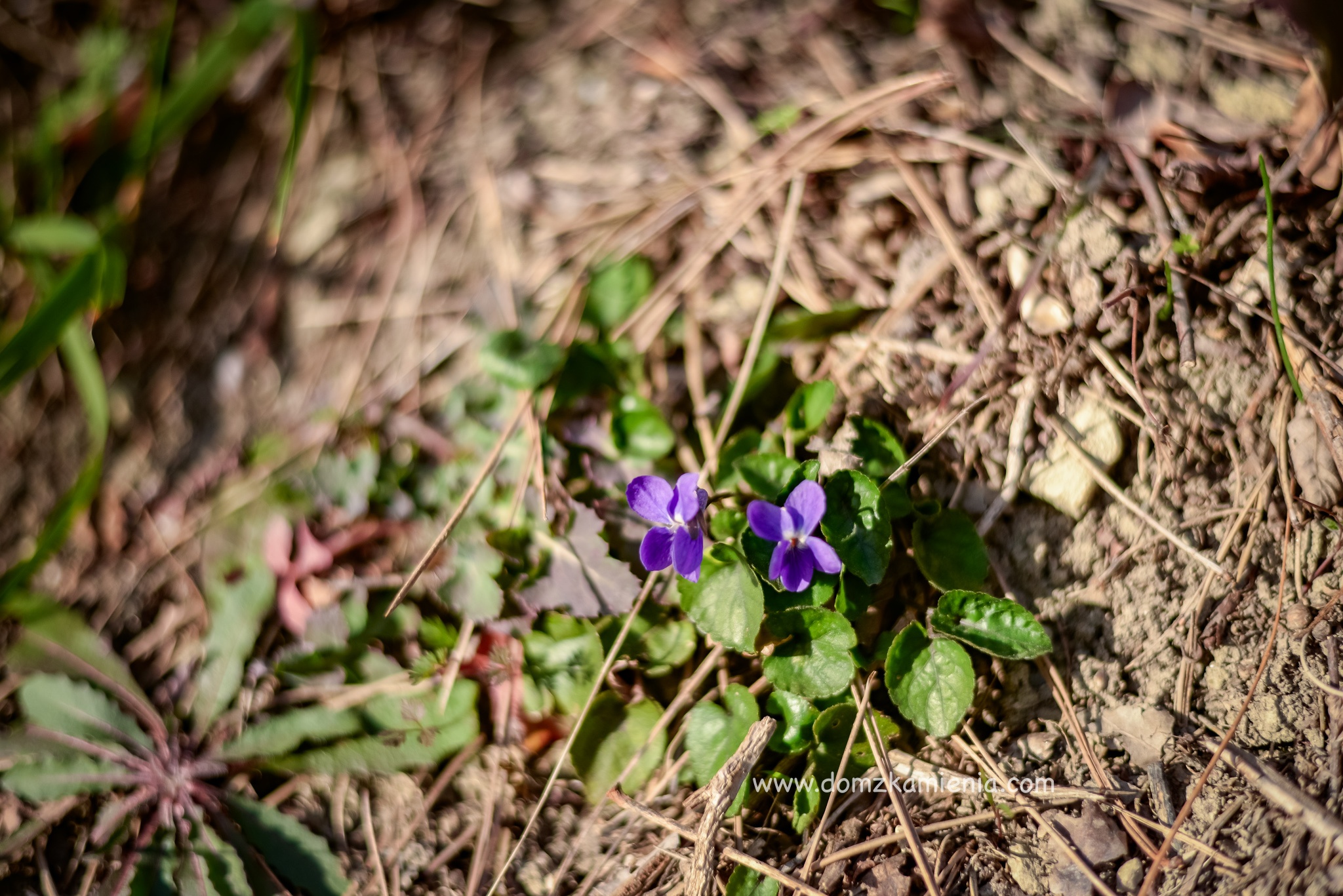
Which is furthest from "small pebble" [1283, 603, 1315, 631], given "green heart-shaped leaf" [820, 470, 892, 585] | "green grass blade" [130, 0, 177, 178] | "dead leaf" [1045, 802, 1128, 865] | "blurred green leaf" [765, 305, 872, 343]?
"green grass blade" [130, 0, 177, 178]

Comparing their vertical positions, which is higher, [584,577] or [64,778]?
[584,577]

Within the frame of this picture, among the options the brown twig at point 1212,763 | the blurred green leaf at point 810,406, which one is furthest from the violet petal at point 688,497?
the brown twig at point 1212,763

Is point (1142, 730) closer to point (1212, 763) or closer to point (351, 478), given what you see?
point (1212, 763)

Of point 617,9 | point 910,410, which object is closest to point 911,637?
point 910,410

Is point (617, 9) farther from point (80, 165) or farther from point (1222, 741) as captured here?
point (1222, 741)

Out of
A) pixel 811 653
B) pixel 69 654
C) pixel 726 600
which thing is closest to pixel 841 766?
pixel 811 653
